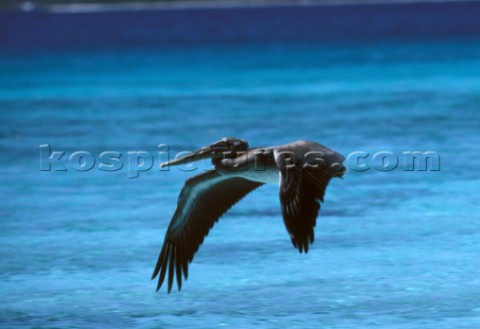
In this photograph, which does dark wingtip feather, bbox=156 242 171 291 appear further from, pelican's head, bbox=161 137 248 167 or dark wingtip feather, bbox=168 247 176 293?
pelican's head, bbox=161 137 248 167

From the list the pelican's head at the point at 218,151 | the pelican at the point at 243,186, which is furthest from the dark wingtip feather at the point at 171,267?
the pelican's head at the point at 218,151

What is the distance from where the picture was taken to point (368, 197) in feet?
23.0

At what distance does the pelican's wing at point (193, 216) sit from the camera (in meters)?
4.86

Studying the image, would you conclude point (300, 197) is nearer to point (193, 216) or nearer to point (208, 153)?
point (208, 153)

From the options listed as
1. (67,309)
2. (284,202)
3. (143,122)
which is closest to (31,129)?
(143,122)

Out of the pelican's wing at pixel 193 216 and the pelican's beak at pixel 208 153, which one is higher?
the pelican's beak at pixel 208 153

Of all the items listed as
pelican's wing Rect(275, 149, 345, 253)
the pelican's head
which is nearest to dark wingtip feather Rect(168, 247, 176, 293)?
the pelican's head

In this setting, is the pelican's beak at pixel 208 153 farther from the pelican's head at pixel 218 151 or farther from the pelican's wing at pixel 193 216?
the pelican's wing at pixel 193 216

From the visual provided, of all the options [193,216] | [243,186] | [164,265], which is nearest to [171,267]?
[164,265]

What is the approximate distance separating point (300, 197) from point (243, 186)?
38.8 inches

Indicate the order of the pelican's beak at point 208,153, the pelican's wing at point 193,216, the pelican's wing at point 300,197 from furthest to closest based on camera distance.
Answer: the pelican's wing at point 193,216
the pelican's beak at point 208,153
the pelican's wing at point 300,197

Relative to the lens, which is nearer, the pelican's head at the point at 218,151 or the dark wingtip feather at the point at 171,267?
the pelican's head at the point at 218,151

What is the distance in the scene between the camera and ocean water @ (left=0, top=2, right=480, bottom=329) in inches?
193

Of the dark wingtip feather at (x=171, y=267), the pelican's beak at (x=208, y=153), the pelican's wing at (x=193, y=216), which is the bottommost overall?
the dark wingtip feather at (x=171, y=267)
